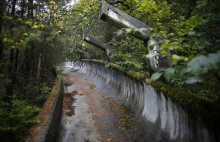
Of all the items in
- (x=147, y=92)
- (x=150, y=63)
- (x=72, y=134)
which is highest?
(x=150, y=63)

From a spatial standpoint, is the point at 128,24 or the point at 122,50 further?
the point at 122,50

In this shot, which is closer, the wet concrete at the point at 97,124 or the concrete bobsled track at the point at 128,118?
the concrete bobsled track at the point at 128,118

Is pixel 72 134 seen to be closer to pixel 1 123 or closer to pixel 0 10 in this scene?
pixel 1 123

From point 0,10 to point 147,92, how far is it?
5626 millimetres

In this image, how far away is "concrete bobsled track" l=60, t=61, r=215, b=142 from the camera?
3879mm

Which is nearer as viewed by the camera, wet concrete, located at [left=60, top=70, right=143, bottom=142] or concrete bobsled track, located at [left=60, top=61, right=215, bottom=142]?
concrete bobsled track, located at [left=60, top=61, right=215, bottom=142]

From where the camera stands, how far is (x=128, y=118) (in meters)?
7.02

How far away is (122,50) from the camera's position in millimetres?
10281

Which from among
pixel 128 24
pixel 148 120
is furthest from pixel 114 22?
pixel 148 120

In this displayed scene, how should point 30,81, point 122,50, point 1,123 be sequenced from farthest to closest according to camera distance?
point 122,50, point 30,81, point 1,123

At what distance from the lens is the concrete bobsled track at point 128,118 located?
3.88 m

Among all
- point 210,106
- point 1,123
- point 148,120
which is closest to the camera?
point 210,106

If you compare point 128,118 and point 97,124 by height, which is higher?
point 128,118

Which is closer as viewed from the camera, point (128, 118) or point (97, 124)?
point (128, 118)
